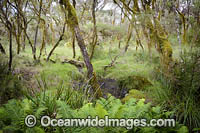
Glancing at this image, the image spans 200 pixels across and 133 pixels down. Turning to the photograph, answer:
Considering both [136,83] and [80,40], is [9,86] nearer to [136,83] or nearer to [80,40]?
[80,40]

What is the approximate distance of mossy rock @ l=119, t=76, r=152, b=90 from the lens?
5.67m

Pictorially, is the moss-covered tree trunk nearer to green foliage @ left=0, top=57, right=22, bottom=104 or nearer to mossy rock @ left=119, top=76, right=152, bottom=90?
green foliage @ left=0, top=57, right=22, bottom=104

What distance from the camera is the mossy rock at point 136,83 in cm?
567

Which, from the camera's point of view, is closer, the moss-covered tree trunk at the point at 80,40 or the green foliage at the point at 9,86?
the green foliage at the point at 9,86

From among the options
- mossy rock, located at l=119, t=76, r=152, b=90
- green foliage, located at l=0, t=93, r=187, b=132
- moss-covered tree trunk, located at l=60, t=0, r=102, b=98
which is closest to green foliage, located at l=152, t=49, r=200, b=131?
green foliage, located at l=0, t=93, r=187, b=132

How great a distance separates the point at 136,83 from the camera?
5.79 m

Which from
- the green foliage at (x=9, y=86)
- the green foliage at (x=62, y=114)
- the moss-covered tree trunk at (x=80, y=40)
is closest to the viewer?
the green foliage at (x=62, y=114)

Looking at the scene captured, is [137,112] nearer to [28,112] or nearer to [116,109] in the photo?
[116,109]

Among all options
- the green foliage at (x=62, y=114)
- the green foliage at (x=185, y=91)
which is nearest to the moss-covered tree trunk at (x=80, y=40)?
the green foliage at (x=185, y=91)

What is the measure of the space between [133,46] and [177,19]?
4154 millimetres

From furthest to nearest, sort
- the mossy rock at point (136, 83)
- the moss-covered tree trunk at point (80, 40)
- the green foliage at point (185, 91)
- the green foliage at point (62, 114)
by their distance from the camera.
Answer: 1. the mossy rock at point (136, 83)
2. the moss-covered tree trunk at point (80, 40)
3. the green foliage at point (185, 91)
4. the green foliage at point (62, 114)

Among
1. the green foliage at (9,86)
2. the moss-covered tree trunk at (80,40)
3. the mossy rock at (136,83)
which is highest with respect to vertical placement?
the moss-covered tree trunk at (80,40)

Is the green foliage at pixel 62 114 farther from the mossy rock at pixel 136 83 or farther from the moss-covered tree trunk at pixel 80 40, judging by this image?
the mossy rock at pixel 136 83

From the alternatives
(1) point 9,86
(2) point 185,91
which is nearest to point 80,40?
(1) point 9,86
